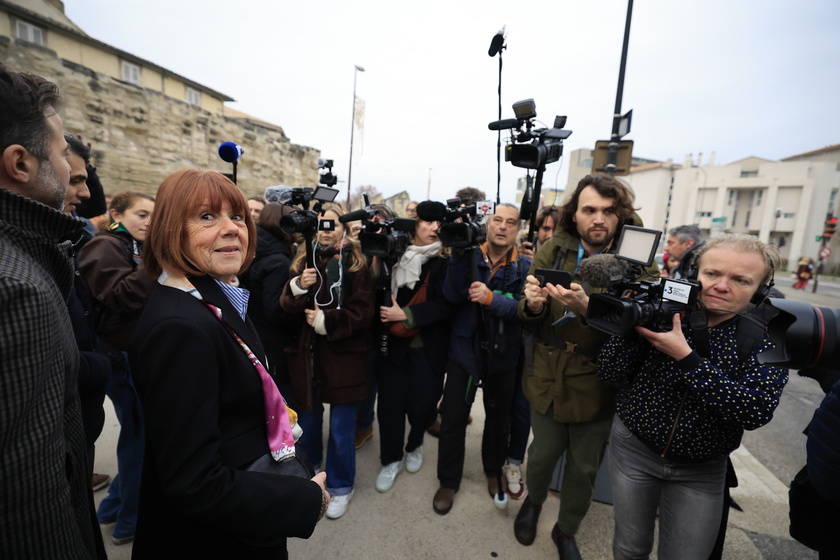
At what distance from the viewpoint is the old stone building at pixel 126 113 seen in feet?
44.0

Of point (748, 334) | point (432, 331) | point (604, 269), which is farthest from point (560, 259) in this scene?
point (432, 331)

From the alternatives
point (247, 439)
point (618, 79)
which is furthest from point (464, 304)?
point (618, 79)

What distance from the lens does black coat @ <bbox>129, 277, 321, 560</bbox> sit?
99 centimetres

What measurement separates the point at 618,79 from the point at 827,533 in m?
5.45

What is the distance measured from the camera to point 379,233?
98.7 inches

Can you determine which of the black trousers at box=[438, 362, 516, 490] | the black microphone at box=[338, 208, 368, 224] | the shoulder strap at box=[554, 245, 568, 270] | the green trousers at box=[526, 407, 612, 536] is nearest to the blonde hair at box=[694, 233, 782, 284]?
the shoulder strap at box=[554, 245, 568, 270]

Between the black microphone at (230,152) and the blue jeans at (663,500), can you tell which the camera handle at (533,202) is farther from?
the black microphone at (230,152)

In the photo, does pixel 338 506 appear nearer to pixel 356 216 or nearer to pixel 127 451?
pixel 127 451

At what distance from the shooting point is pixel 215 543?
1.19m

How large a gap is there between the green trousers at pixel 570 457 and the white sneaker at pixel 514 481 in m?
0.48

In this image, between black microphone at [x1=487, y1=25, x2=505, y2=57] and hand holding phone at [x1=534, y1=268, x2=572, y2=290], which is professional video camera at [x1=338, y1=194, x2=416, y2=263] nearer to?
hand holding phone at [x1=534, y1=268, x2=572, y2=290]

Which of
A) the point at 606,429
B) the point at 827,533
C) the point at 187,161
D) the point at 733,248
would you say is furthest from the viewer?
the point at 187,161

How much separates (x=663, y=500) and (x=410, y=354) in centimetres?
178

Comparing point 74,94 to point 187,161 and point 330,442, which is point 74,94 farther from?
point 330,442
